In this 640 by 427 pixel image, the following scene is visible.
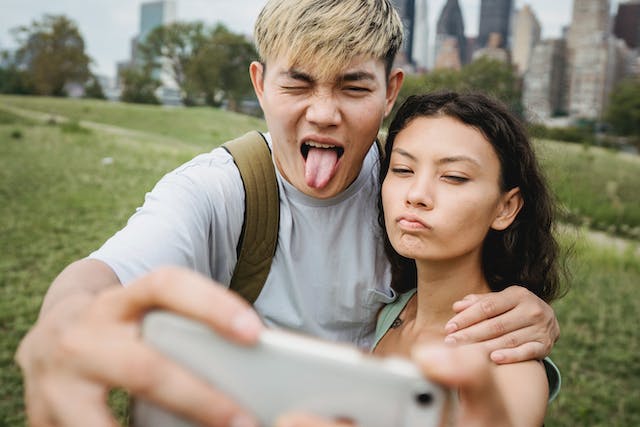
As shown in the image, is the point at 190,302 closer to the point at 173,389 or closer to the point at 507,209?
the point at 173,389

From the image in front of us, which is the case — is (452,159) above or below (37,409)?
above

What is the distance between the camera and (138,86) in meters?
35.8

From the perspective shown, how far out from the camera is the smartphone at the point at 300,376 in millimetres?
803

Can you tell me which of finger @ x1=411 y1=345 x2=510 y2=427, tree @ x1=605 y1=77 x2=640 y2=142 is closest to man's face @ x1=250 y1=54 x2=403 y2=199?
finger @ x1=411 y1=345 x2=510 y2=427

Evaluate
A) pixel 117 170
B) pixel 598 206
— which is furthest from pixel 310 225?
pixel 598 206

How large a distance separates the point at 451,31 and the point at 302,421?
29.4 metres

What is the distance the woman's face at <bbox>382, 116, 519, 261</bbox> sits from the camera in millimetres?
1794

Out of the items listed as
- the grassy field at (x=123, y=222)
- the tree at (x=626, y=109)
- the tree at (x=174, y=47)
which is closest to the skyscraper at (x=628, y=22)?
the tree at (x=626, y=109)

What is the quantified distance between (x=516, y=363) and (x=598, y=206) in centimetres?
1179

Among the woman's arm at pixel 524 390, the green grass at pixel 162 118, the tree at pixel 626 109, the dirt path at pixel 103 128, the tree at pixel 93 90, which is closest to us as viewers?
the woman's arm at pixel 524 390

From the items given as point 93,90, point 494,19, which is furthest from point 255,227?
point 494,19

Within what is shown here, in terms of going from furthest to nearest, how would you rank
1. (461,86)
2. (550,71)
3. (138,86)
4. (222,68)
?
(138,86) → (222,68) → (550,71) → (461,86)

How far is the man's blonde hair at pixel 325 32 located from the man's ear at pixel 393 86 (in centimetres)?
12

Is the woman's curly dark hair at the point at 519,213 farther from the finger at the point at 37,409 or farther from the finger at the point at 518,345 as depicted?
the finger at the point at 37,409
